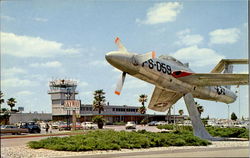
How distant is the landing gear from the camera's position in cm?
2250

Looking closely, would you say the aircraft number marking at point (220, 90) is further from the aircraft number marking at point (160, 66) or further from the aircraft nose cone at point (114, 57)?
the aircraft nose cone at point (114, 57)

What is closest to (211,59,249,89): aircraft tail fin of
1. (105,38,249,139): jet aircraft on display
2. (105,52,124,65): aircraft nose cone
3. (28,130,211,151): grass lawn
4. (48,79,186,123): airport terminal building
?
(105,38,249,139): jet aircraft on display

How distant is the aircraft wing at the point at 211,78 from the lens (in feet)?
72.1

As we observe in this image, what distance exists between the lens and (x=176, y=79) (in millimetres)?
22094

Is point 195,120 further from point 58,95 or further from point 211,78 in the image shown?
point 58,95

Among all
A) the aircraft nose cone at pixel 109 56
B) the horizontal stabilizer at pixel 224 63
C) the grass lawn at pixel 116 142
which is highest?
the horizontal stabilizer at pixel 224 63

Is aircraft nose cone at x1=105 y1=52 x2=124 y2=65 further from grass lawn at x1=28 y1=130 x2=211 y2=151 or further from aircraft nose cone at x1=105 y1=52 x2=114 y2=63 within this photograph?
grass lawn at x1=28 y1=130 x2=211 y2=151

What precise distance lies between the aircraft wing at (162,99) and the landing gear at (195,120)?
207cm

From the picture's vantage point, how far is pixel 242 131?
28.0 m

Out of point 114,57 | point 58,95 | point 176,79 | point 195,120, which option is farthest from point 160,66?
point 58,95

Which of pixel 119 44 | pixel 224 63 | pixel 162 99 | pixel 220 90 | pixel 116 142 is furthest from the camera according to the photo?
pixel 224 63

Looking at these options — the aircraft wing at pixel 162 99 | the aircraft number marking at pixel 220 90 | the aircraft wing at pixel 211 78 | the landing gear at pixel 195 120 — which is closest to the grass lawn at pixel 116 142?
the landing gear at pixel 195 120

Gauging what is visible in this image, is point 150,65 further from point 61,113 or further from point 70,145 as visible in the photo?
point 61,113

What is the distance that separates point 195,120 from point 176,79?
Answer: 359 centimetres
